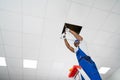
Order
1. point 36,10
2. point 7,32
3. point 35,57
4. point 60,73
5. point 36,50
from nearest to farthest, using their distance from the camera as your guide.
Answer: point 36,10 < point 7,32 < point 36,50 < point 35,57 < point 60,73

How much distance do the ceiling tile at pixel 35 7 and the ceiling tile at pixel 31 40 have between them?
0.82m

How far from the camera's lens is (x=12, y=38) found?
3736mm

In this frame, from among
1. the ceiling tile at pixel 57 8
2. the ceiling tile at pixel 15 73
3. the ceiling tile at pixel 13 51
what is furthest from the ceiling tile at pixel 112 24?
the ceiling tile at pixel 15 73

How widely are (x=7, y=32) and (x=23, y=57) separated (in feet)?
4.19

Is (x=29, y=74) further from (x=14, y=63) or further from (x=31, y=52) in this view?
(x=31, y=52)

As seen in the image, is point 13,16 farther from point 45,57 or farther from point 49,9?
point 45,57

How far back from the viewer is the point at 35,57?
4.47m

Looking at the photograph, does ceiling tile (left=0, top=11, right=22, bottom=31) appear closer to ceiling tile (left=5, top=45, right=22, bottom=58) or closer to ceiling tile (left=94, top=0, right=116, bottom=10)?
ceiling tile (left=5, top=45, right=22, bottom=58)

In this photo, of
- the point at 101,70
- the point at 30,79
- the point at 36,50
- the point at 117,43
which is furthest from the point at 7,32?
the point at 101,70

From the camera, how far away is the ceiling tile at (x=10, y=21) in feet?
10.2

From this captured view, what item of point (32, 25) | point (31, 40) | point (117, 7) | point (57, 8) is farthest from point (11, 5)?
point (117, 7)

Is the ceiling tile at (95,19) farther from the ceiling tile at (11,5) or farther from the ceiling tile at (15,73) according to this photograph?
the ceiling tile at (15,73)

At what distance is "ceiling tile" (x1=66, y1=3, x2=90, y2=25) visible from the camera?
10.1 ft

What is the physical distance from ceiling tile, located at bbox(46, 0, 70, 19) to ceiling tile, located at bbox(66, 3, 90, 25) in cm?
16
